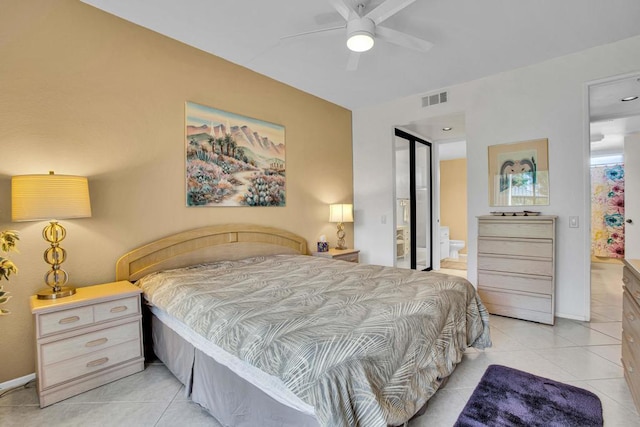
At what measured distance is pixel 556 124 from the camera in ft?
10.8

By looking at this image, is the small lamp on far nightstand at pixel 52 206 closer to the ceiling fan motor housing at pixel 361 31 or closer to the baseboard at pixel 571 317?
the ceiling fan motor housing at pixel 361 31

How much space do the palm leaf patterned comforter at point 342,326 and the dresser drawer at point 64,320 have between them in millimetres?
392

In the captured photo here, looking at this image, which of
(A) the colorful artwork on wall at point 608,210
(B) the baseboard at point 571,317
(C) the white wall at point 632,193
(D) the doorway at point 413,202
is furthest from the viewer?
(A) the colorful artwork on wall at point 608,210

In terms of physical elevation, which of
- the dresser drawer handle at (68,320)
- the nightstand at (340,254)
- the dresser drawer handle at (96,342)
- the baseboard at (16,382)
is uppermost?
the nightstand at (340,254)

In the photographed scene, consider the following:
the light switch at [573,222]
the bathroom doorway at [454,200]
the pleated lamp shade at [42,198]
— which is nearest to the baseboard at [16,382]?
the pleated lamp shade at [42,198]

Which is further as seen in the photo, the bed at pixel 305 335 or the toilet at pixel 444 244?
the toilet at pixel 444 244

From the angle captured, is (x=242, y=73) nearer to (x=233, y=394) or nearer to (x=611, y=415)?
(x=233, y=394)

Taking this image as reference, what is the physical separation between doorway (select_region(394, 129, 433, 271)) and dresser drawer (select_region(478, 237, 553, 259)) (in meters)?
1.43

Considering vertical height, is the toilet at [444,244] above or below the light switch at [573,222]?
below

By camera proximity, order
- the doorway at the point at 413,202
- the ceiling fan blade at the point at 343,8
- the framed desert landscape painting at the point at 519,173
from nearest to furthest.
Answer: the ceiling fan blade at the point at 343,8
the framed desert landscape painting at the point at 519,173
the doorway at the point at 413,202

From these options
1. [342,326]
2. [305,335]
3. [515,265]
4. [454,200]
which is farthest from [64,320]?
[454,200]

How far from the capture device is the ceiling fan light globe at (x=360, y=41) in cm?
221

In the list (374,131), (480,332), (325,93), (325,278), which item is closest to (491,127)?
(374,131)

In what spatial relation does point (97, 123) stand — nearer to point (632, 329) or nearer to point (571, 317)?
point (632, 329)
